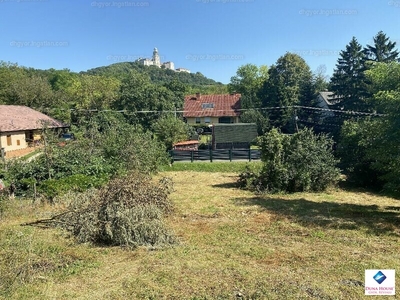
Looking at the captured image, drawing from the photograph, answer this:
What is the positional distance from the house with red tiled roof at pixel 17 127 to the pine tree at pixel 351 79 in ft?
94.3

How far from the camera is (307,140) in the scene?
1506cm

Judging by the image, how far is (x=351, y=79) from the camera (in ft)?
98.2

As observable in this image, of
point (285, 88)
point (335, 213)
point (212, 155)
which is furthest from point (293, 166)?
point (285, 88)

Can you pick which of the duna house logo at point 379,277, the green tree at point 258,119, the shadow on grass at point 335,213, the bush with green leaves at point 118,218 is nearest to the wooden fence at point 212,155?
the shadow on grass at point 335,213

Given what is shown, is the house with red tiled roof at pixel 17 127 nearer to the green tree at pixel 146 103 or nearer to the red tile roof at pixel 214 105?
the green tree at pixel 146 103

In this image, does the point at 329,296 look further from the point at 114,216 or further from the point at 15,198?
the point at 15,198

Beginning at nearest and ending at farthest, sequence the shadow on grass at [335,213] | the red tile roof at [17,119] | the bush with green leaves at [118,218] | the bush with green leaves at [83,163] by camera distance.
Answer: the bush with green leaves at [118,218] < the shadow on grass at [335,213] < the bush with green leaves at [83,163] < the red tile roof at [17,119]

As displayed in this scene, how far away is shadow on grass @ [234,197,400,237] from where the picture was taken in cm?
905

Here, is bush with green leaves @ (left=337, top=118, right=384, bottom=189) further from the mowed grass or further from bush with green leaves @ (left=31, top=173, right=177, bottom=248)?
bush with green leaves @ (left=31, top=173, right=177, bottom=248)

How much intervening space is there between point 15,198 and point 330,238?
38.6 feet

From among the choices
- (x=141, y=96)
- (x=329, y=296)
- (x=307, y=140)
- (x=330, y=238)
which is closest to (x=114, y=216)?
(x=329, y=296)

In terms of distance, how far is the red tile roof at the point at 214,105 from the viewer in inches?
1650

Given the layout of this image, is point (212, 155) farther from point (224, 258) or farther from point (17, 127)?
point (17, 127)

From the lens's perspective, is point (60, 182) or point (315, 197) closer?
point (60, 182)
